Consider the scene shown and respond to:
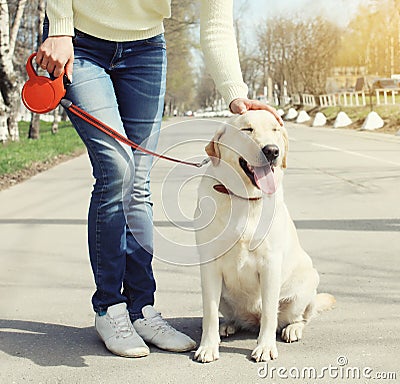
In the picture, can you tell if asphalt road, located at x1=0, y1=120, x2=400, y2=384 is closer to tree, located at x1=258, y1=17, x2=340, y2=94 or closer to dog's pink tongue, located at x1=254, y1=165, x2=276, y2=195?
dog's pink tongue, located at x1=254, y1=165, x2=276, y2=195

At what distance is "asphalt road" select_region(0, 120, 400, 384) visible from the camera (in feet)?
10.7

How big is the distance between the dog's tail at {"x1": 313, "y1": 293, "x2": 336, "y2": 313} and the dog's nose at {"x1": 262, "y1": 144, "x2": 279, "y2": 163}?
1090mm

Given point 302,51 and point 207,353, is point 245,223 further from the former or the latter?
point 302,51

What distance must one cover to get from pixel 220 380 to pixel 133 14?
1667mm

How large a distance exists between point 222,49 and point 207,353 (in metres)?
1.42

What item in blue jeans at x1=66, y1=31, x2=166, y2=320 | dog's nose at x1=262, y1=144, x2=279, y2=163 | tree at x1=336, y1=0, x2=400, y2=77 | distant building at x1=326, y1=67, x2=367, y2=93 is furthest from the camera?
distant building at x1=326, y1=67, x2=367, y2=93

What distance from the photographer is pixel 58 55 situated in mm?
3219

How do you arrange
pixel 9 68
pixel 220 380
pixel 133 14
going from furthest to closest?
pixel 9 68, pixel 133 14, pixel 220 380

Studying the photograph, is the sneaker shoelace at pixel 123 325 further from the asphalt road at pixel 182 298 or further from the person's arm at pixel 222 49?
→ the person's arm at pixel 222 49

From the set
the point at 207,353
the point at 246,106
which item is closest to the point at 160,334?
the point at 207,353

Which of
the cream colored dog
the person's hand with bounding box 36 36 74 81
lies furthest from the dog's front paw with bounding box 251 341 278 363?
the person's hand with bounding box 36 36 74 81

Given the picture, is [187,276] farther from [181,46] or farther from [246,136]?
[181,46]

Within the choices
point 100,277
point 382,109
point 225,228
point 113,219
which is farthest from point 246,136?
point 382,109

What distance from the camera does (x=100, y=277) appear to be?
348 centimetres
